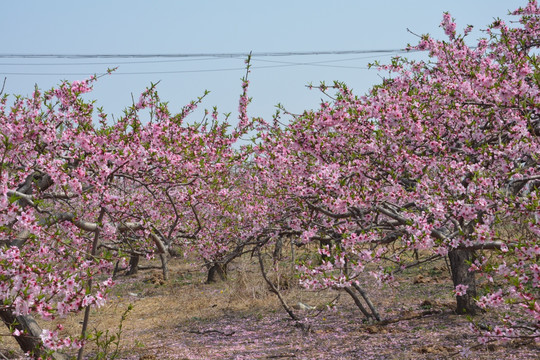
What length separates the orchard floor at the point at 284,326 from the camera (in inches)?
326

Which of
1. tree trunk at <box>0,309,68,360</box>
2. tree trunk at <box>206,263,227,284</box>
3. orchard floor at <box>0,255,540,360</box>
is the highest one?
tree trunk at <box>206,263,227,284</box>

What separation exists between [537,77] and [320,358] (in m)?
5.58

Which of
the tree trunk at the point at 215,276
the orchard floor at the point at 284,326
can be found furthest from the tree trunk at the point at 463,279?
the tree trunk at the point at 215,276

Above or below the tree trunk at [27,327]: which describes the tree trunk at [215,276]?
above

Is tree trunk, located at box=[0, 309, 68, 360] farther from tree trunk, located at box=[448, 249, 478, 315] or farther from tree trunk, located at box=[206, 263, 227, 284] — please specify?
tree trunk, located at box=[206, 263, 227, 284]

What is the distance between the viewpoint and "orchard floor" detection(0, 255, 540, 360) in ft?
27.2

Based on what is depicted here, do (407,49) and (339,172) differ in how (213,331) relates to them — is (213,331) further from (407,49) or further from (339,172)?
(407,49)

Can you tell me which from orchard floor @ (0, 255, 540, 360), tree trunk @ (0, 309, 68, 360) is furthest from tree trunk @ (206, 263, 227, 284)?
tree trunk @ (0, 309, 68, 360)

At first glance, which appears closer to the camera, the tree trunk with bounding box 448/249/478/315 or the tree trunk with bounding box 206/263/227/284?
the tree trunk with bounding box 448/249/478/315

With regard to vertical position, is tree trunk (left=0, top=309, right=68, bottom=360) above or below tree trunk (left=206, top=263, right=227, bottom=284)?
below

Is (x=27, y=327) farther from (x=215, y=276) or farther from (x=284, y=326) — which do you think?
(x=215, y=276)

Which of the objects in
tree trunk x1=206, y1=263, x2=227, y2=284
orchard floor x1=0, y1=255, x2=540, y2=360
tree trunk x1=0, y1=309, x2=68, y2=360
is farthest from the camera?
tree trunk x1=206, y1=263, x2=227, y2=284

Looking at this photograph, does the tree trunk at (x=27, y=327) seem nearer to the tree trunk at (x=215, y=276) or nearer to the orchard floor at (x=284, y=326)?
the orchard floor at (x=284, y=326)

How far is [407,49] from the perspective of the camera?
9875 mm
